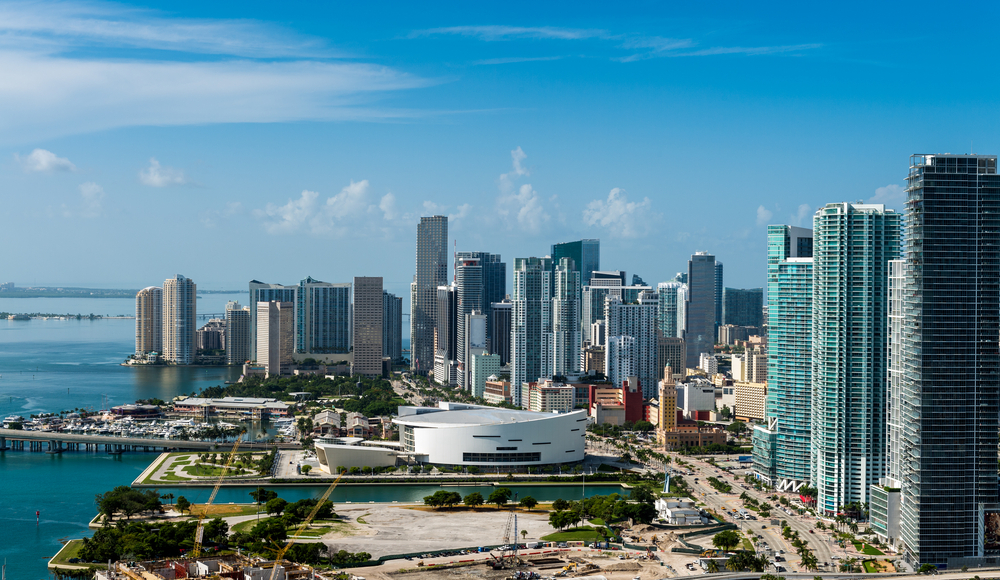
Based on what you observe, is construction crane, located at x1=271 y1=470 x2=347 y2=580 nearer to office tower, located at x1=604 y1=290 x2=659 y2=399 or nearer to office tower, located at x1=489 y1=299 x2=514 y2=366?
office tower, located at x1=604 y1=290 x2=659 y2=399

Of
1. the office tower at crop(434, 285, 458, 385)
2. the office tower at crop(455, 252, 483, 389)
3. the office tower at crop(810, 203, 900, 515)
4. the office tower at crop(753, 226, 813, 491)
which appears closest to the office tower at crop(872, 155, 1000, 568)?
the office tower at crop(810, 203, 900, 515)

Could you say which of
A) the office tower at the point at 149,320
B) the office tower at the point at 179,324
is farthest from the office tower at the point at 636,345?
the office tower at the point at 149,320

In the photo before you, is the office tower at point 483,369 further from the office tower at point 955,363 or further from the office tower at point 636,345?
the office tower at point 955,363

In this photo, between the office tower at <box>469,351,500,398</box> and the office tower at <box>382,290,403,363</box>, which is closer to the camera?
the office tower at <box>469,351,500,398</box>

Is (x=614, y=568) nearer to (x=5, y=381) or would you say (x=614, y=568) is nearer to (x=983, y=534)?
(x=983, y=534)

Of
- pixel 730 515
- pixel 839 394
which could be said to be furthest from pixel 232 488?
pixel 839 394

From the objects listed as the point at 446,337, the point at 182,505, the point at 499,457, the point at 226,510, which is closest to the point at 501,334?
the point at 446,337
